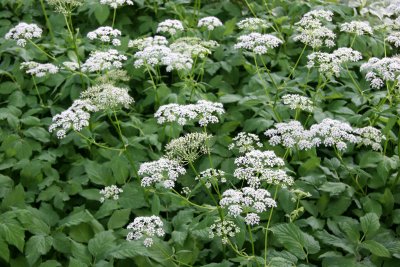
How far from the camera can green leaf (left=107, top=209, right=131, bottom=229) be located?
371 cm

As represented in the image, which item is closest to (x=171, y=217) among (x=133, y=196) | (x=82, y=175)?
(x=133, y=196)

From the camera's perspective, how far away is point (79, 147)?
4.45 metres

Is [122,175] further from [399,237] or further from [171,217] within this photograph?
[399,237]

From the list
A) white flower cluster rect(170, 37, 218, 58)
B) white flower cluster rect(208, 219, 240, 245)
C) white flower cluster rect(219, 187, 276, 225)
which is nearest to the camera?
white flower cluster rect(219, 187, 276, 225)

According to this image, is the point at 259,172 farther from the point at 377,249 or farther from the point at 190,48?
the point at 190,48

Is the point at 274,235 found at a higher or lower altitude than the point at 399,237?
higher

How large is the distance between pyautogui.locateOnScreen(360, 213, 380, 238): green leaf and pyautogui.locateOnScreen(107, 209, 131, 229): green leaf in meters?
1.58

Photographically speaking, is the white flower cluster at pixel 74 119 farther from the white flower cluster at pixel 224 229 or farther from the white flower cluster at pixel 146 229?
the white flower cluster at pixel 224 229

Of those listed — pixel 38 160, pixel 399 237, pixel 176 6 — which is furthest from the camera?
pixel 176 6

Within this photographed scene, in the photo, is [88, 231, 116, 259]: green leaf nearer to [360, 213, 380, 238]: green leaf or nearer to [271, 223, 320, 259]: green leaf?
[271, 223, 320, 259]: green leaf

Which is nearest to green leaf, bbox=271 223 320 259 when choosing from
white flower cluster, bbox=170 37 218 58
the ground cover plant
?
the ground cover plant

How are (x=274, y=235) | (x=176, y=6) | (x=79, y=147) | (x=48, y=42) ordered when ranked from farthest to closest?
(x=176, y=6) < (x=48, y=42) < (x=79, y=147) < (x=274, y=235)

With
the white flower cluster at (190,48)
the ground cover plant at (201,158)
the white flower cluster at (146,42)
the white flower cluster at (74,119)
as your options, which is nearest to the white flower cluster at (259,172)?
the ground cover plant at (201,158)

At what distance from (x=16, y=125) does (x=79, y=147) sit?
54 cm
